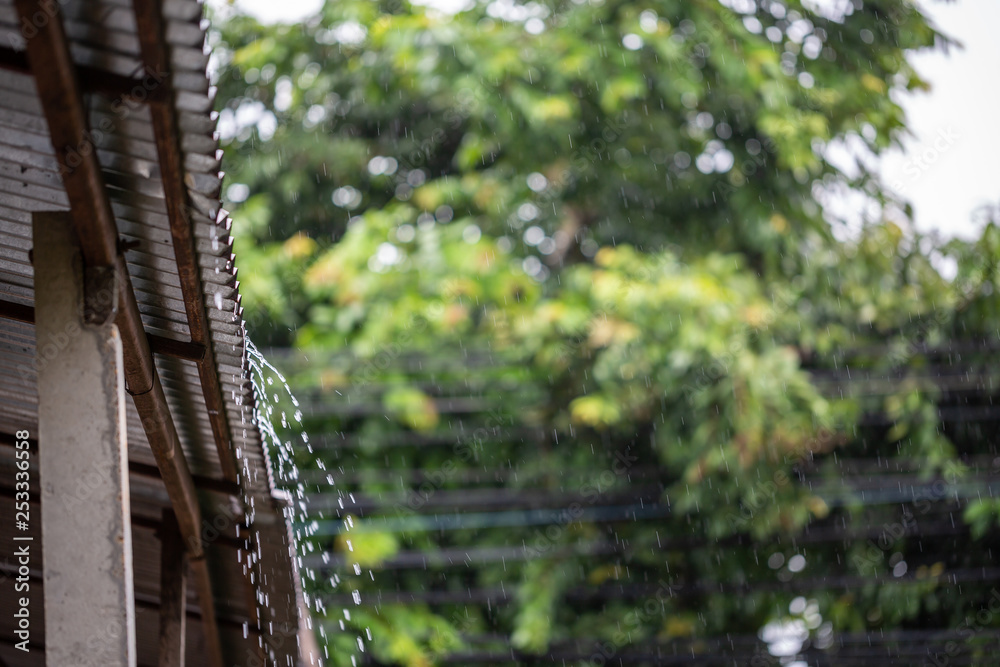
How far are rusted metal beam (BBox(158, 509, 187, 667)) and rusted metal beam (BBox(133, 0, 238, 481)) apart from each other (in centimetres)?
61

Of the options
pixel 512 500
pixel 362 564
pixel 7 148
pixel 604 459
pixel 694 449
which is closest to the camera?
pixel 7 148

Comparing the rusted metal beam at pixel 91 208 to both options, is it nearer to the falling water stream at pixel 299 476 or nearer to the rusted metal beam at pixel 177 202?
the rusted metal beam at pixel 177 202

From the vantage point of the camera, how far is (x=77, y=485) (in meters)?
1.72

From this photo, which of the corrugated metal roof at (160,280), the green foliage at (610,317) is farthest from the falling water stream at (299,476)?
the corrugated metal roof at (160,280)

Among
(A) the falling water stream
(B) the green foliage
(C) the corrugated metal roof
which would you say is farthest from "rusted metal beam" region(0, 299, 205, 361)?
(B) the green foliage

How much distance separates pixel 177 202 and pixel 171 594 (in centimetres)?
158

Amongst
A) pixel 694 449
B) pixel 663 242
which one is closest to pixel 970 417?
pixel 694 449

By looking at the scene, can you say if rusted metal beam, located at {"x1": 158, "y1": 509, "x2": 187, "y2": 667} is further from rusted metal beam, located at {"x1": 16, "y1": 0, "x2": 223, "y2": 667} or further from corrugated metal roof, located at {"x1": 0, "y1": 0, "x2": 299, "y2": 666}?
rusted metal beam, located at {"x1": 16, "y1": 0, "x2": 223, "y2": 667}

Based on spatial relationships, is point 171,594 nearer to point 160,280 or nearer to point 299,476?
point 160,280

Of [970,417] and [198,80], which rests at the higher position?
[198,80]

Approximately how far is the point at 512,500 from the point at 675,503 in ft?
4.32

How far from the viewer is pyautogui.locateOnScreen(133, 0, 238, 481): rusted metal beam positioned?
1.36 metres

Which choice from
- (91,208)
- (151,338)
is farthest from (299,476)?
(91,208)

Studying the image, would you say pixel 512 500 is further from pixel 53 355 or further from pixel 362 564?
pixel 53 355
